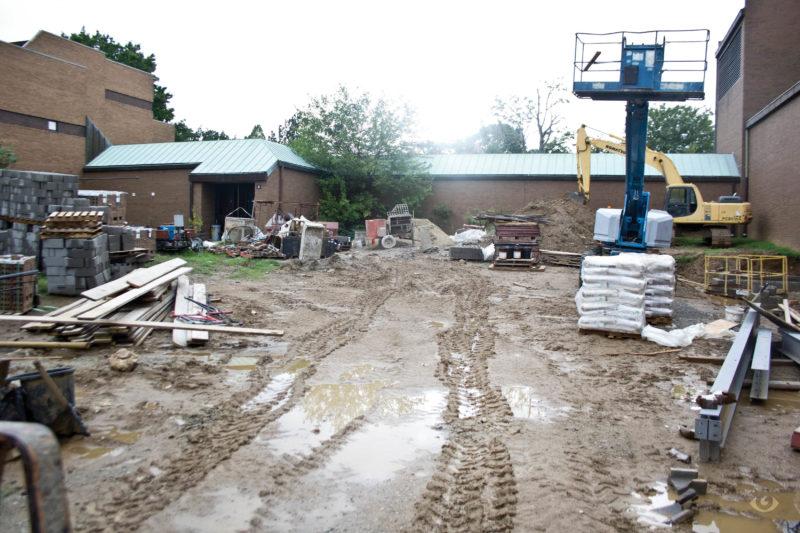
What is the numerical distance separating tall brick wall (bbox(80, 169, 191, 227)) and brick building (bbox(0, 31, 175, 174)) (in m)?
1.67

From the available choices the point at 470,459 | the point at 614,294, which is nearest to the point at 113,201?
the point at 614,294

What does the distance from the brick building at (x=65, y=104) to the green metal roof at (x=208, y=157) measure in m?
1.70

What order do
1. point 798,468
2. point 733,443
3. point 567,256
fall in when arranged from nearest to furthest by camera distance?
point 798,468 → point 733,443 → point 567,256

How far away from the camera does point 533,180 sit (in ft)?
110

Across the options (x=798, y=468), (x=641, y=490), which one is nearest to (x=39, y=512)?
(x=641, y=490)

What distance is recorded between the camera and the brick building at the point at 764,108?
22453mm

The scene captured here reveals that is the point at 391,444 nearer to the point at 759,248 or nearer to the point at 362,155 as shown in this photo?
the point at 759,248

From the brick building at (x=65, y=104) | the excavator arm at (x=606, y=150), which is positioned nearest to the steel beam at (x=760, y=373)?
the excavator arm at (x=606, y=150)

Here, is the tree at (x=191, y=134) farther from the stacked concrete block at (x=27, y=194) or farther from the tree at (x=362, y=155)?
the stacked concrete block at (x=27, y=194)

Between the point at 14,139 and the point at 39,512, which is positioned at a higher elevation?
the point at 14,139

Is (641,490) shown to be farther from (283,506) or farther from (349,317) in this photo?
(349,317)

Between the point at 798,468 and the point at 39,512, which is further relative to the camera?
the point at 798,468

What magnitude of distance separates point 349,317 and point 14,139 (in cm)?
2434

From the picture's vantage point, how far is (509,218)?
2567cm
